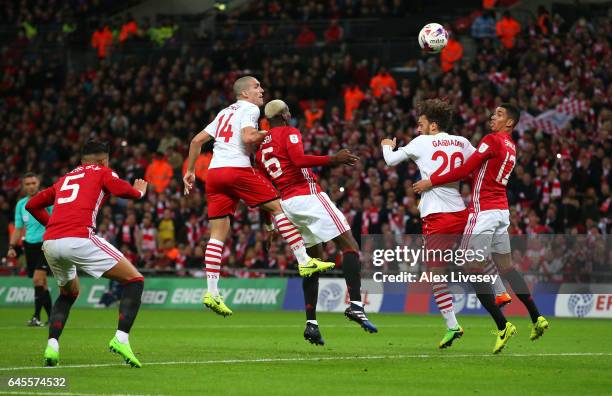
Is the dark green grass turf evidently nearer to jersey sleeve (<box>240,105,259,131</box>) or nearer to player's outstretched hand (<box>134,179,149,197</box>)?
player's outstretched hand (<box>134,179,149,197</box>)

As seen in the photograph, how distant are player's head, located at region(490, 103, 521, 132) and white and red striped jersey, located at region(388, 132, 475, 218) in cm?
57

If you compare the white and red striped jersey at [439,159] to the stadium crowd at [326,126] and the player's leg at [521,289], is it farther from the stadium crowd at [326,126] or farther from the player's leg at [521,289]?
the stadium crowd at [326,126]

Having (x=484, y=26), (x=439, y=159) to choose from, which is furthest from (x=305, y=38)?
(x=439, y=159)

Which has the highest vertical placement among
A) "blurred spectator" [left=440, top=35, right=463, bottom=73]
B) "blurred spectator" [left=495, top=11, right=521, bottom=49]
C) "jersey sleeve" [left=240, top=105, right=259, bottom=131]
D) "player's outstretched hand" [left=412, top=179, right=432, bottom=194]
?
"blurred spectator" [left=495, top=11, right=521, bottom=49]

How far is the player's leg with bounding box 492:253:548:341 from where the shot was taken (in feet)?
42.6

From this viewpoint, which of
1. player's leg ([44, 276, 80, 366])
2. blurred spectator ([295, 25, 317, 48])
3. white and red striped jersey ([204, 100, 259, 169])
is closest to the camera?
player's leg ([44, 276, 80, 366])

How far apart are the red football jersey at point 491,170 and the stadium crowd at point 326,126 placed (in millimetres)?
9414

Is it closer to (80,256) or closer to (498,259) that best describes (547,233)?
(498,259)

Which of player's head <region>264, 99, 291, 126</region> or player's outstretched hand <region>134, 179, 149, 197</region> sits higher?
player's head <region>264, 99, 291, 126</region>

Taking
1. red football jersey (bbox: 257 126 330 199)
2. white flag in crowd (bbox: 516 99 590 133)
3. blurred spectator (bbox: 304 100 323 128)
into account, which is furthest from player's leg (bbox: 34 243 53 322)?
white flag in crowd (bbox: 516 99 590 133)

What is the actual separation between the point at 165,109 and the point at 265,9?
6030 mm

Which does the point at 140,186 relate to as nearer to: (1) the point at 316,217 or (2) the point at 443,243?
(1) the point at 316,217

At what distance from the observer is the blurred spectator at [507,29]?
30.3m

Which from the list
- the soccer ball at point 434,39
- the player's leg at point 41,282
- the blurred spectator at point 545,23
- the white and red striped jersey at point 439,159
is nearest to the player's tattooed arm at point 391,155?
the white and red striped jersey at point 439,159
